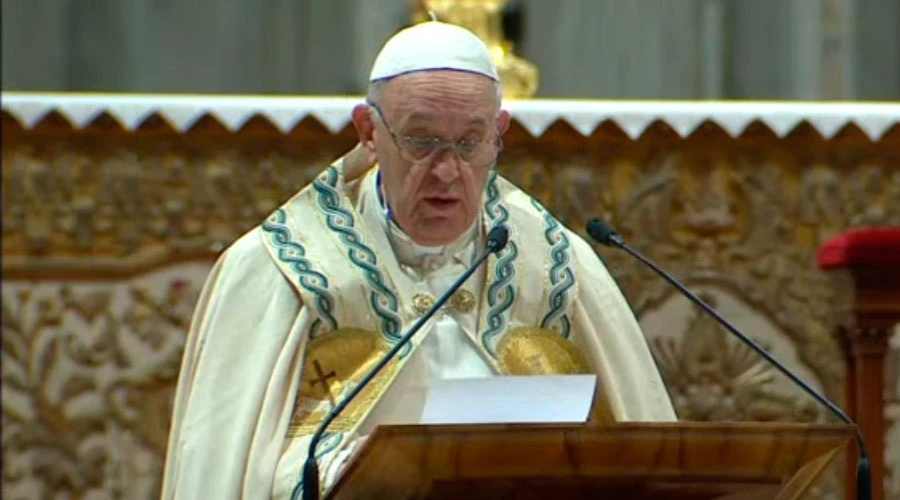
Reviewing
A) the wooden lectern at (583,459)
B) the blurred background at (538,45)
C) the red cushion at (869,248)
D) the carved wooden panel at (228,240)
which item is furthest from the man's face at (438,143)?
the blurred background at (538,45)

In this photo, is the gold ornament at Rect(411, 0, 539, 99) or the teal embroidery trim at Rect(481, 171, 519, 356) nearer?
the teal embroidery trim at Rect(481, 171, 519, 356)

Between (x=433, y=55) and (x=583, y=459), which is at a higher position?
(x=433, y=55)

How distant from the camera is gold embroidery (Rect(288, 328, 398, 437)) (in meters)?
4.50

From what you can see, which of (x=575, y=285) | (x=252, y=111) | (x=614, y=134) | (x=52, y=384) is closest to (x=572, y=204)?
(x=614, y=134)

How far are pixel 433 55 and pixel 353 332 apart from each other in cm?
53

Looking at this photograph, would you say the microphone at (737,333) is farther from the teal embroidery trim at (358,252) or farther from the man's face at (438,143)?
the teal embroidery trim at (358,252)

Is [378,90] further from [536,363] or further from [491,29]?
[491,29]

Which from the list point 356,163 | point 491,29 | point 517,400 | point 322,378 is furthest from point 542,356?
point 491,29

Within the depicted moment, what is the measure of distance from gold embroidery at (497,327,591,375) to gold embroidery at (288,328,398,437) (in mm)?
226

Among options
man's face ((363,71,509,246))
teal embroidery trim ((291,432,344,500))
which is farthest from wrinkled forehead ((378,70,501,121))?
teal embroidery trim ((291,432,344,500))

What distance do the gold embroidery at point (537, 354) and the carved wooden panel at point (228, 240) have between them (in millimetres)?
2434

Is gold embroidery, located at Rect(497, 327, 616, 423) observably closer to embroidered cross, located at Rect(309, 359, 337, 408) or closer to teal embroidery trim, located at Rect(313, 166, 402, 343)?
teal embroidery trim, located at Rect(313, 166, 402, 343)

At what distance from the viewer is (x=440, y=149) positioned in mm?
4477

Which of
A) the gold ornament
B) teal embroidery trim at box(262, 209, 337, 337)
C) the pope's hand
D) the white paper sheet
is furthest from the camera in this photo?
the gold ornament
